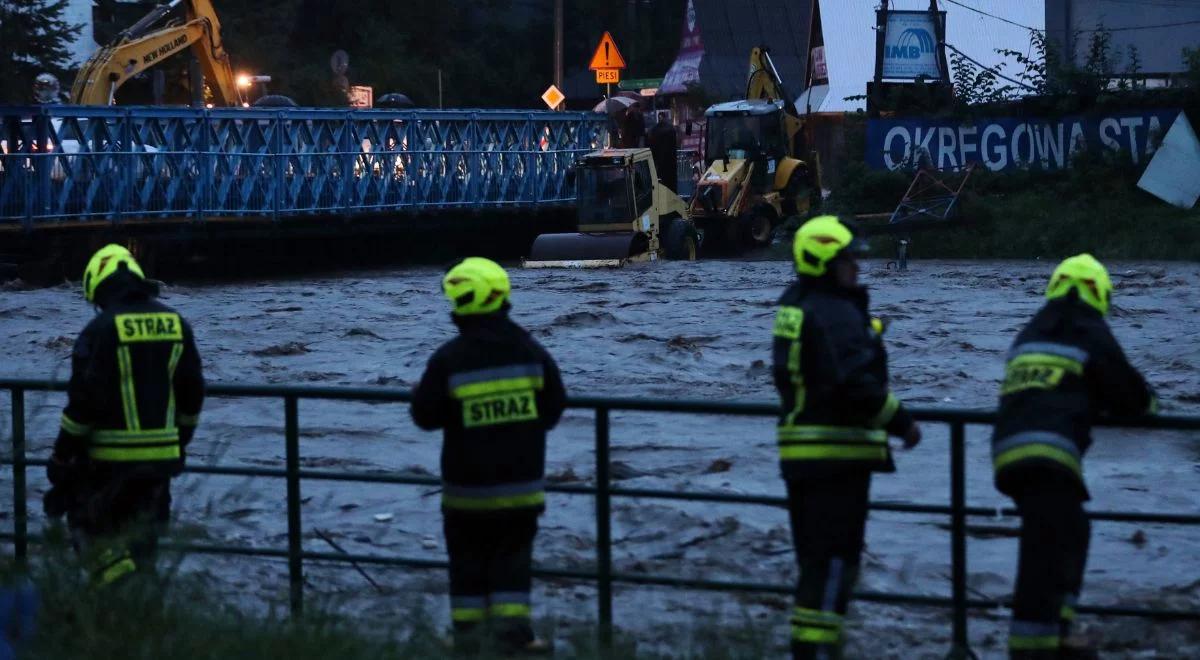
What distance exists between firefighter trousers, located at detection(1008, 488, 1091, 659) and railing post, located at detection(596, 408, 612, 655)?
59.4 inches

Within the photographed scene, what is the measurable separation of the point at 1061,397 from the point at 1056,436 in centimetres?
14

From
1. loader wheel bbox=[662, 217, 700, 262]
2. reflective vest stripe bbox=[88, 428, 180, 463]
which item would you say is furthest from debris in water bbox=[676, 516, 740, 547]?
loader wheel bbox=[662, 217, 700, 262]

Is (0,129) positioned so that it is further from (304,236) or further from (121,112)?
(304,236)

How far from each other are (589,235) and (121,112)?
846cm

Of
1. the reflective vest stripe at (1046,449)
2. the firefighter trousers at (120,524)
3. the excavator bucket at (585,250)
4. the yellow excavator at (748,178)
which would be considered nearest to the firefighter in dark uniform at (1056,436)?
the reflective vest stripe at (1046,449)

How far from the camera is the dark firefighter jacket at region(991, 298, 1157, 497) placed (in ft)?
19.0

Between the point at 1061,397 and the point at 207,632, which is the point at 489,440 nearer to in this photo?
the point at 207,632

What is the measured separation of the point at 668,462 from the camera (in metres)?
12.5

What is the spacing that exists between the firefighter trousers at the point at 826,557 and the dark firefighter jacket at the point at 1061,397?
51 centimetres

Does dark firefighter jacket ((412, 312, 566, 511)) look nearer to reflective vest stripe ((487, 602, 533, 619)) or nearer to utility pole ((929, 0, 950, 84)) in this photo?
reflective vest stripe ((487, 602, 533, 619))

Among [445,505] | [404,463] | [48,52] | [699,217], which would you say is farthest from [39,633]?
[48,52]

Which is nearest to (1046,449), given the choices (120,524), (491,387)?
(491,387)

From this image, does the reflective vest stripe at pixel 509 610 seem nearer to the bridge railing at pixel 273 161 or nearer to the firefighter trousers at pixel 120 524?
the firefighter trousers at pixel 120 524

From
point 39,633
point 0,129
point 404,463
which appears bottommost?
point 404,463
